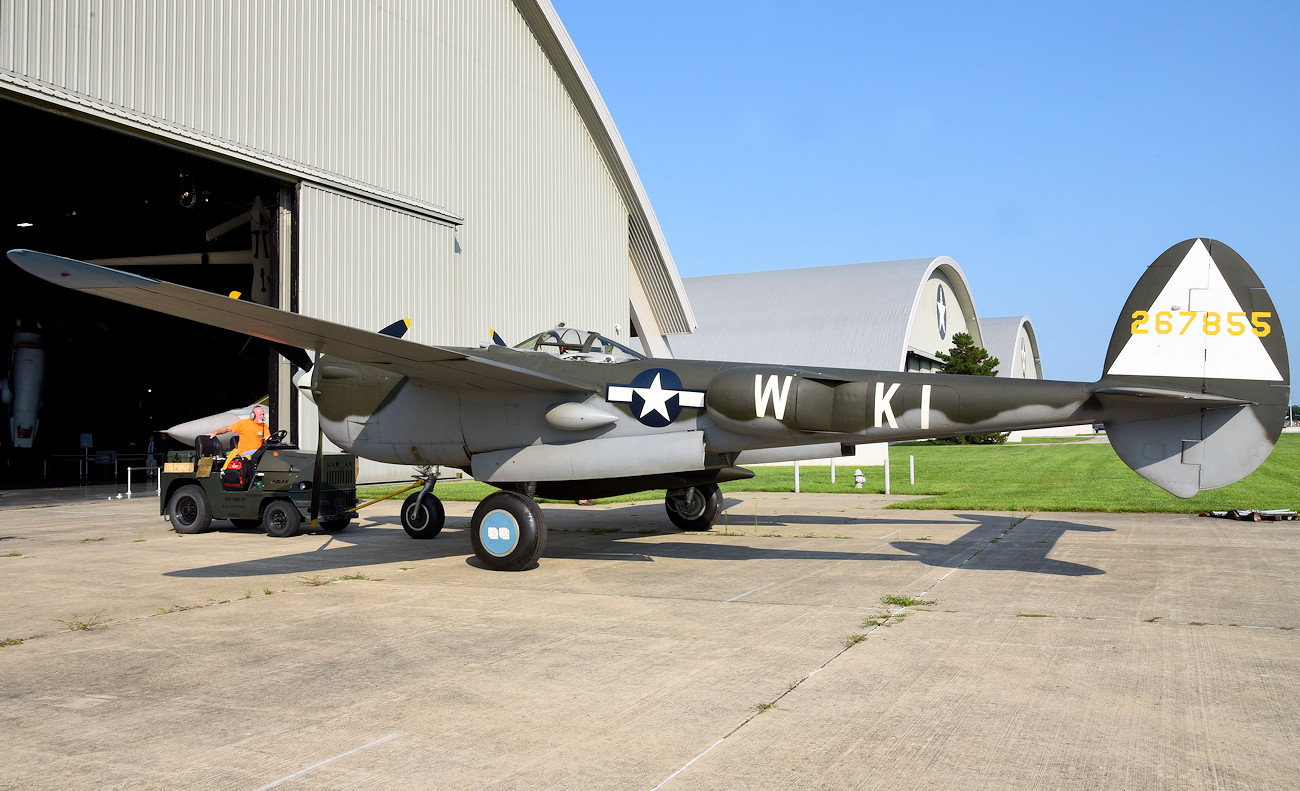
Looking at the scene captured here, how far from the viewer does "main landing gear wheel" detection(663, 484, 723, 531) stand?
12.0m

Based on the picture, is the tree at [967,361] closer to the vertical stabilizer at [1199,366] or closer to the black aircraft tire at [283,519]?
the black aircraft tire at [283,519]

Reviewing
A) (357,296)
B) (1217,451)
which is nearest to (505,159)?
(357,296)

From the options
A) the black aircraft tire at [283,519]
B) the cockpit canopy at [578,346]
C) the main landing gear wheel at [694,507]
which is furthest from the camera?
the main landing gear wheel at [694,507]

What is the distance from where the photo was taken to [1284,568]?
838cm

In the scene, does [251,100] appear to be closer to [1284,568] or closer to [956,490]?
[956,490]

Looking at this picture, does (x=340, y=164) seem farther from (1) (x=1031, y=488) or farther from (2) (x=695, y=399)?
(1) (x=1031, y=488)

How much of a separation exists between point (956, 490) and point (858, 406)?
11.5m

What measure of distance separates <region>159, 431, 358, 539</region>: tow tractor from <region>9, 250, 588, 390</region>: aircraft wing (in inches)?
152

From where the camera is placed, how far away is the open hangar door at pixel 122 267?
20734 millimetres

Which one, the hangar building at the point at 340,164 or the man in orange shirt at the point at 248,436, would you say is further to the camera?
the hangar building at the point at 340,164

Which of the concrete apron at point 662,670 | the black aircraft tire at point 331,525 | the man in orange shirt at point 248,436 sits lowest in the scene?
the concrete apron at point 662,670

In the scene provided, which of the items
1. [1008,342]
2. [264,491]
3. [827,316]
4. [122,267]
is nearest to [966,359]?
[827,316]

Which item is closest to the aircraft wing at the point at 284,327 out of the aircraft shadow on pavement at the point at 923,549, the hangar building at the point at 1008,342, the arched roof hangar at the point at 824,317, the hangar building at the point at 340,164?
the aircraft shadow on pavement at the point at 923,549

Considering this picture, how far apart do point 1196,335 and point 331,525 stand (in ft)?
35.1
